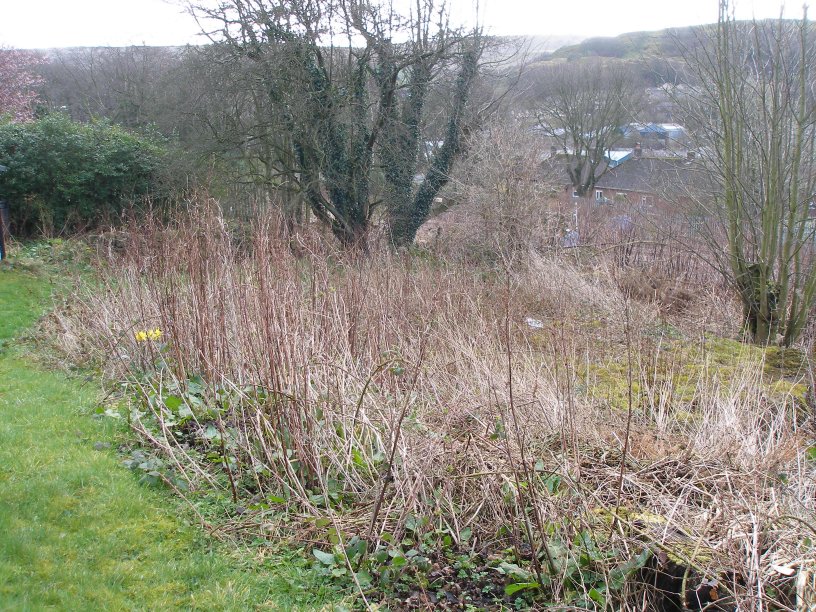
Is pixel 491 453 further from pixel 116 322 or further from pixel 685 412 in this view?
pixel 116 322

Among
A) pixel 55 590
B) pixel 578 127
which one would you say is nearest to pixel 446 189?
pixel 55 590

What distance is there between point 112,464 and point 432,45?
13.1m

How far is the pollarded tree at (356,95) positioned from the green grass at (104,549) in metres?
9.49

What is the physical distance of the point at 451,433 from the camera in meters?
4.32

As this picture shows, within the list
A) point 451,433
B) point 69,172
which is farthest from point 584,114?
point 451,433

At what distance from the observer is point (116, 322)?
23.1ft

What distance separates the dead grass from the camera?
3.30 metres

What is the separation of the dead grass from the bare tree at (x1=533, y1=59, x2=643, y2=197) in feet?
85.5

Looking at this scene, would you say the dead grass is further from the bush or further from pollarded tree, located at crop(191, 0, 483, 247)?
the bush

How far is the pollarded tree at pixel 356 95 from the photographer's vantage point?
14.2 metres

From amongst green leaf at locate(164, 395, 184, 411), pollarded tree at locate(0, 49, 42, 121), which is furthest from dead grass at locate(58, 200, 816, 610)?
pollarded tree at locate(0, 49, 42, 121)

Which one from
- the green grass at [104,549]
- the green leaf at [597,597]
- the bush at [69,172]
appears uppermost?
the bush at [69,172]

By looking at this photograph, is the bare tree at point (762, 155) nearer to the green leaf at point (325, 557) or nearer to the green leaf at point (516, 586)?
the green leaf at point (516, 586)

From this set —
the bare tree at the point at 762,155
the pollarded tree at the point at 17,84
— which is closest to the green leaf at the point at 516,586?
the bare tree at the point at 762,155
